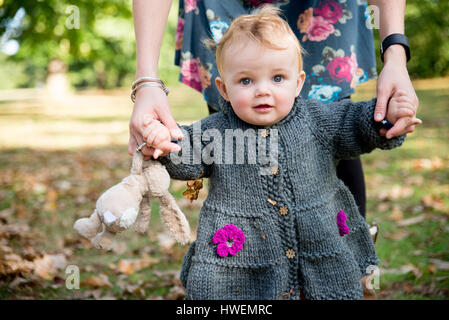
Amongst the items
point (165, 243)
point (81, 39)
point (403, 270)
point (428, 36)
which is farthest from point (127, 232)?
point (428, 36)

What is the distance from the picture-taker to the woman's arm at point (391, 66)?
4.83 ft

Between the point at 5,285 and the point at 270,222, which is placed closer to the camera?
the point at 270,222

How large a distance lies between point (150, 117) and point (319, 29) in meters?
1.02

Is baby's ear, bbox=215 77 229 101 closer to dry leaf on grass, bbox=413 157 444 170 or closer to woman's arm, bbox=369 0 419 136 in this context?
woman's arm, bbox=369 0 419 136

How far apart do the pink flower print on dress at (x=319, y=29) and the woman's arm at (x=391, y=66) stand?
0.86ft

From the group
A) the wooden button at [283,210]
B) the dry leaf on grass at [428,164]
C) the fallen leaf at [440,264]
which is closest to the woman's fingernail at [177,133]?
the wooden button at [283,210]

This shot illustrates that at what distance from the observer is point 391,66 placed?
158cm

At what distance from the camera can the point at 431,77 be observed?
18641mm

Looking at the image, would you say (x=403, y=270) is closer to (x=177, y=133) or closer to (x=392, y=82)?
(x=392, y=82)

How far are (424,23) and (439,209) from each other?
12.5 m

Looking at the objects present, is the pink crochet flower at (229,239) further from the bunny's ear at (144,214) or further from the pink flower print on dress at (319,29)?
the pink flower print on dress at (319,29)
